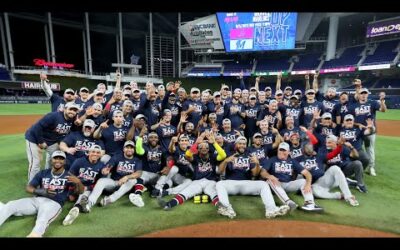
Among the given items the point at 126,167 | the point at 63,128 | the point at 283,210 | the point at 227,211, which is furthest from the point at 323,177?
the point at 63,128

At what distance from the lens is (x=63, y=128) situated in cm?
592

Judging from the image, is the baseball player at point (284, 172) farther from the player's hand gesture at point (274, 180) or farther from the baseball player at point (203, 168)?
the baseball player at point (203, 168)

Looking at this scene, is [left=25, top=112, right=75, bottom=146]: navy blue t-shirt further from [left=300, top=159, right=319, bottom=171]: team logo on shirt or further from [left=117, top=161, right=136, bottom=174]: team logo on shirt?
[left=300, top=159, right=319, bottom=171]: team logo on shirt

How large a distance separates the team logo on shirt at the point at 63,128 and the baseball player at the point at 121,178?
128cm

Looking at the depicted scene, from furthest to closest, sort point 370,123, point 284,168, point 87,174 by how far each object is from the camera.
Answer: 1. point 370,123
2. point 284,168
3. point 87,174

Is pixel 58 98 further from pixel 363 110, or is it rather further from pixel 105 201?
pixel 363 110

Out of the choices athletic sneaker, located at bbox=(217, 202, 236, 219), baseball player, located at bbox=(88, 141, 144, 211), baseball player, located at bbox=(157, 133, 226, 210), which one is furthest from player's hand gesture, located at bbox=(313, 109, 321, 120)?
baseball player, located at bbox=(88, 141, 144, 211)

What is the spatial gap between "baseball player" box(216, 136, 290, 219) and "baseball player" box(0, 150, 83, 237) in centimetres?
264

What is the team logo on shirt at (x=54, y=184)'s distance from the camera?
4.62 meters

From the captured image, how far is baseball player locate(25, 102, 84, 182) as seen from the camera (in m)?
5.78

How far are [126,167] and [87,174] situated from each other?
75cm

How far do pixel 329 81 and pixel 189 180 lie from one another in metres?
37.4

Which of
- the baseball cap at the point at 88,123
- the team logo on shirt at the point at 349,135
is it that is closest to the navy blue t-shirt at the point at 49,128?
the baseball cap at the point at 88,123
